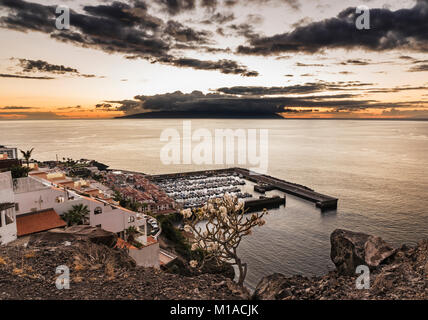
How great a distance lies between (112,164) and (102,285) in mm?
87607

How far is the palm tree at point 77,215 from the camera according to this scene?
14641mm

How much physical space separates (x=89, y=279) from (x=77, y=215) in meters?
8.58

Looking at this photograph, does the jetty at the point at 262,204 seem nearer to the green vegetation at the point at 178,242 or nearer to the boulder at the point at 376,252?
the green vegetation at the point at 178,242

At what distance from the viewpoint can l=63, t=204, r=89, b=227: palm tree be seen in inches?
576

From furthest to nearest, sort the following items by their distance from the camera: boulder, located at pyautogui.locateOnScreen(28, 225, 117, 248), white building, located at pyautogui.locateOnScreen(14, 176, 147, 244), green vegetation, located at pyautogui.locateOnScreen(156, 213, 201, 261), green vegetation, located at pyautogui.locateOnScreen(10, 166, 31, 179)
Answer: green vegetation, located at pyautogui.locateOnScreen(156, 213, 201, 261), green vegetation, located at pyautogui.locateOnScreen(10, 166, 31, 179), white building, located at pyautogui.locateOnScreen(14, 176, 147, 244), boulder, located at pyautogui.locateOnScreen(28, 225, 117, 248)

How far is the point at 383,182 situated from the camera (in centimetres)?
6047

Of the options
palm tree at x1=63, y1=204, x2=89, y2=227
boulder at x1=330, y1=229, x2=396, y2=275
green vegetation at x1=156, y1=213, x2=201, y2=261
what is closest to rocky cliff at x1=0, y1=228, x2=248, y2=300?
boulder at x1=330, y1=229, x2=396, y2=275

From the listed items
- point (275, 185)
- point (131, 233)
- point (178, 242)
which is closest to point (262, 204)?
point (275, 185)

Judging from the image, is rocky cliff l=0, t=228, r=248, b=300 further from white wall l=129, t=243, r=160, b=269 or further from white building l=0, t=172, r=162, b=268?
white wall l=129, t=243, r=160, b=269

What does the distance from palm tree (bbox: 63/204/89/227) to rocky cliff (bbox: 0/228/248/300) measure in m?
5.05

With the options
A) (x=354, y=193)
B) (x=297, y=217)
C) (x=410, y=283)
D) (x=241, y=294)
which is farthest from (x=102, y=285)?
(x=354, y=193)

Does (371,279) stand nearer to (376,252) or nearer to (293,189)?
(376,252)

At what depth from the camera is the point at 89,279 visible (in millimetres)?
7305

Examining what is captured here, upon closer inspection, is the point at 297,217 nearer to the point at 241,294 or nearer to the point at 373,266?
the point at 373,266
